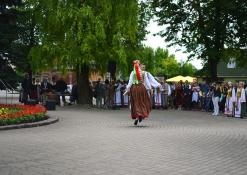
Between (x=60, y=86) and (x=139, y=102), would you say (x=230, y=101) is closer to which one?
(x=139, y=102)

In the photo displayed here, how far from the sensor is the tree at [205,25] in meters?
42.0

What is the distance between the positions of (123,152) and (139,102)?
760 cm

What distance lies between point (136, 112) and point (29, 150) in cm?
745

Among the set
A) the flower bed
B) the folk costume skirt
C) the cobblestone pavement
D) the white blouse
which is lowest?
the cobblestone pavement

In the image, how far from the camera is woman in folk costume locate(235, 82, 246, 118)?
1059 inches

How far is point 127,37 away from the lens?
34469 mm

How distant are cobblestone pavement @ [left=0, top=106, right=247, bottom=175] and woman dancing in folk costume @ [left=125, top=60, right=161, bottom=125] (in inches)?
78.0

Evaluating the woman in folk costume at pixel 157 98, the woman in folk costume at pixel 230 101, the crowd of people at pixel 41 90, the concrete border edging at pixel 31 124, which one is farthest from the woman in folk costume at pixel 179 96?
the concrete border edging at pixel 31 124

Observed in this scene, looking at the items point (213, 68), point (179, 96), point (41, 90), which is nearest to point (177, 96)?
point (179, 96)

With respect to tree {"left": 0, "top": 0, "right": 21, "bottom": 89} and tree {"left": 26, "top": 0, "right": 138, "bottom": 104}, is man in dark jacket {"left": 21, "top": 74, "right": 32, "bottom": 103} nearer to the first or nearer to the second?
tree {"left": 26, "top": 0, "right": 138, "bottom": 104}

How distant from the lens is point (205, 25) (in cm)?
4256

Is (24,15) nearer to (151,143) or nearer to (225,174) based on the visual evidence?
(151,143)

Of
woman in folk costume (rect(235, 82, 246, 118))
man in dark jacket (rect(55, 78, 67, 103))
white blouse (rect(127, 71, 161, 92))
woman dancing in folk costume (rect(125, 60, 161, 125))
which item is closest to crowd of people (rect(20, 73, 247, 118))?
man in dark jacket (rect(55, 78, 67, 103))

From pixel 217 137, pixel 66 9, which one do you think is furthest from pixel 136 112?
pixel 66 9
